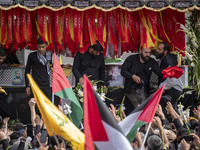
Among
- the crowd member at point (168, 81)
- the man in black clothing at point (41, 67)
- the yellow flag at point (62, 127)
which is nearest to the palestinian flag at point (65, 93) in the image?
the yellow flag at point (62, 127)

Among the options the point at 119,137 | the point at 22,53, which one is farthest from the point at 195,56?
the point at 22,53

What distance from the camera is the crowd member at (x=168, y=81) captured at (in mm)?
8734

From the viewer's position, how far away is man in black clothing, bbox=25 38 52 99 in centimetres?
892

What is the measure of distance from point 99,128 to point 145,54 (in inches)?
197

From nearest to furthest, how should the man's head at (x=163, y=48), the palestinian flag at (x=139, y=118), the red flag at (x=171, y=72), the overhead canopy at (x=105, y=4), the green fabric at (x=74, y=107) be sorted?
the palestinian flag at (x=139, y=118) < the green fabric at (x=74, y=107) < the overhead canopy at (x=105, y=4) < the red flag at (x=171, y=72) < the man's head at (x=163, y=48)

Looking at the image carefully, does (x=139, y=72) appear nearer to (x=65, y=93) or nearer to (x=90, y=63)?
(x=90, y=63)

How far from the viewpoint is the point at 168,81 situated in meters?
8.78

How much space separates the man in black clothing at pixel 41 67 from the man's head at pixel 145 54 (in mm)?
1745

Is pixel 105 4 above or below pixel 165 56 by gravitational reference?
above

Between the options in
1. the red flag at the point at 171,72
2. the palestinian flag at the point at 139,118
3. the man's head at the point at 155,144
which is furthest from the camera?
the red flag at the point at 171,72

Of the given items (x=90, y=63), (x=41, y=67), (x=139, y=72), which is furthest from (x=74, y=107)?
(x=139, y=72)

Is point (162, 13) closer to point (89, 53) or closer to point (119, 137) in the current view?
point (89, 53)

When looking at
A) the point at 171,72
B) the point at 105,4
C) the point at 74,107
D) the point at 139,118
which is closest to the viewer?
the point at 139,118

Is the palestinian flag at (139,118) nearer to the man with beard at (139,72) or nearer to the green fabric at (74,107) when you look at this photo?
the green fabric at (74,107)
